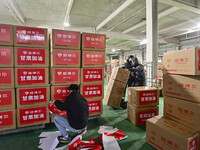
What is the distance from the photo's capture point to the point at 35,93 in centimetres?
241

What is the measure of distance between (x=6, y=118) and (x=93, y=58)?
2136 millimetres

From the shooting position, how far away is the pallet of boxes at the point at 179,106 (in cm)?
157

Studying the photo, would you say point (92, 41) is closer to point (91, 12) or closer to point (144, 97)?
point (144, 97)

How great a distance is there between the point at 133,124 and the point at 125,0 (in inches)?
178

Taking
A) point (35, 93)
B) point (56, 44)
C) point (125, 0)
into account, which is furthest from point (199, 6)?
point (35, 93)

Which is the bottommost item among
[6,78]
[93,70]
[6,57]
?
[6,78]

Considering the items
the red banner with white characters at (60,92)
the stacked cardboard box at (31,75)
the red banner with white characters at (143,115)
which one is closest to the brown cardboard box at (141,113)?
the red banner with white characters at (143,115)

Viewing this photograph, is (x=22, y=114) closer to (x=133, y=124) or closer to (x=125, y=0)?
(x=133, y=124)

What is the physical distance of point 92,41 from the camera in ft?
9.22

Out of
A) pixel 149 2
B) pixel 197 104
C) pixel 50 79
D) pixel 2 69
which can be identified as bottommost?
pixel 197 104

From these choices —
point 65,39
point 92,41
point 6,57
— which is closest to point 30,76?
point 6,57

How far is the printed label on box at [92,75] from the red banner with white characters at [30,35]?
1129 mm

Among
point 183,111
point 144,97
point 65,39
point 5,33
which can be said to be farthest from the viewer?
point 144,97

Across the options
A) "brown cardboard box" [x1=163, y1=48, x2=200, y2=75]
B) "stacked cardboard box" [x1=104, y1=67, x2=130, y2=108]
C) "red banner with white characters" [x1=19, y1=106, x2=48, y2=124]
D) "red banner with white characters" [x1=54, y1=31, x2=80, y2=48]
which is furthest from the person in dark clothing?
"stacked cardboard box" [x1=104, y1=67, x2=130, y2=108]
